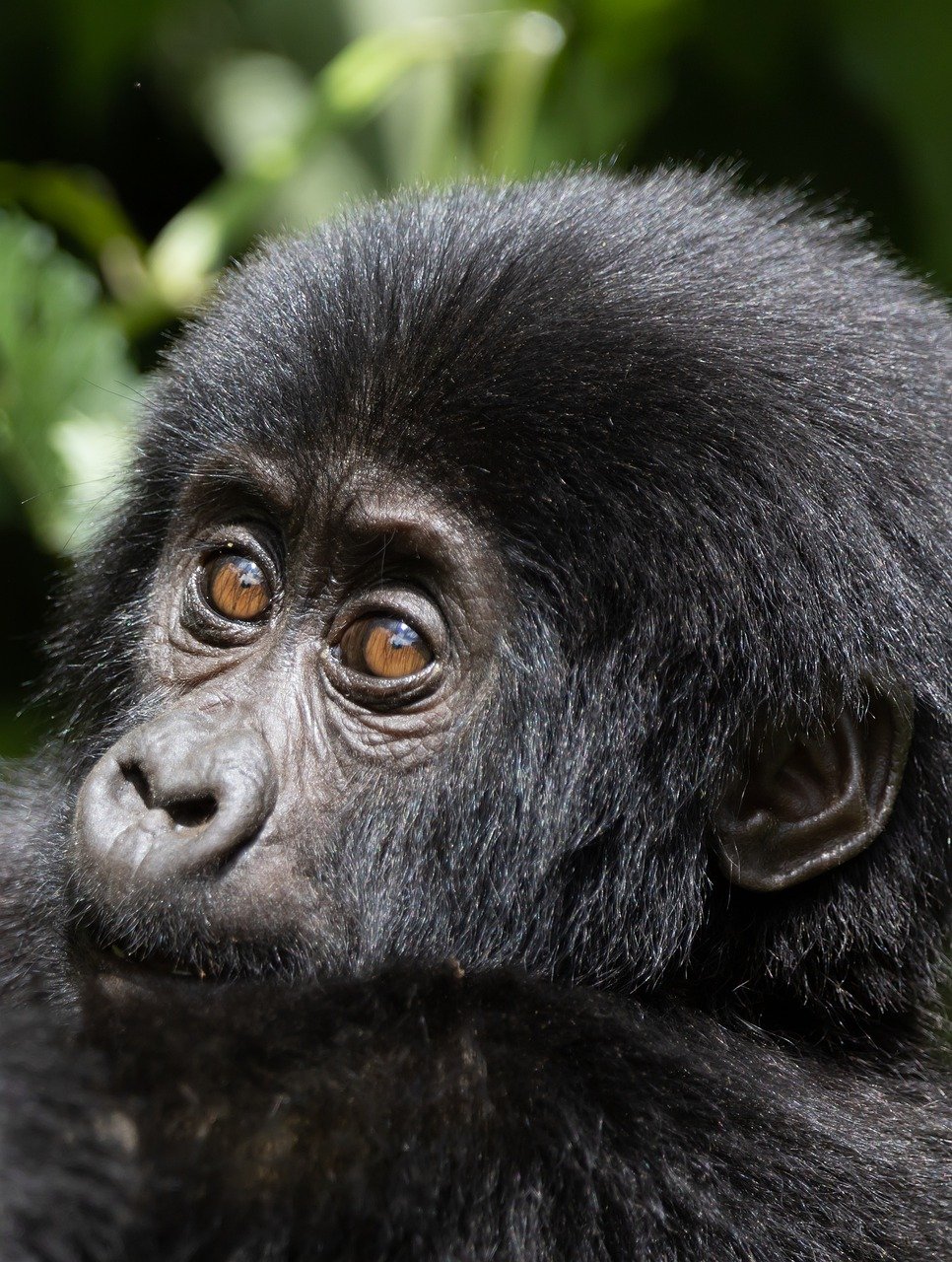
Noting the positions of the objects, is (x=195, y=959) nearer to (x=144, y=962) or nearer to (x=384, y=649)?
(x=144, y=962)

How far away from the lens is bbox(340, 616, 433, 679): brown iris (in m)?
2.78

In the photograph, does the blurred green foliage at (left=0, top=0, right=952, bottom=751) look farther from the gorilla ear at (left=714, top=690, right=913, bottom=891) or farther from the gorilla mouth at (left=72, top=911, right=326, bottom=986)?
the gorilla ear at (left=714, top=690, right=913, bottom=891)

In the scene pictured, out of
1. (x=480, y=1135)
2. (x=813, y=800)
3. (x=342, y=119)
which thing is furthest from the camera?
(x=342, y=119)

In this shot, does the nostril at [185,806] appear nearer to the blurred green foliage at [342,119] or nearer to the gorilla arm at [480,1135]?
the gorilla arm at [480,1135]

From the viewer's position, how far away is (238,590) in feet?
9.87

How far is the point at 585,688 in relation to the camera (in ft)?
8.75

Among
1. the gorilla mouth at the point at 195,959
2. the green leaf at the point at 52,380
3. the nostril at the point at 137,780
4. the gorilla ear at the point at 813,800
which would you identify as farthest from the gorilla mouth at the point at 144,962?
the green leaf at the point at 52,380

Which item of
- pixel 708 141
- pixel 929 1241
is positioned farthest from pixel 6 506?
pixel 929 1241

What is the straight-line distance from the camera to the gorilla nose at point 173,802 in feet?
8.45

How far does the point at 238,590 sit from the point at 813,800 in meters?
1.16

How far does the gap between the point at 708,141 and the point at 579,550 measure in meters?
3.45

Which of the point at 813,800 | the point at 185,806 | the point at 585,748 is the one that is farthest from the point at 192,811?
the point at 813,800

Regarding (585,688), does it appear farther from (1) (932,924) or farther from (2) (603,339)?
(1) (932,924)

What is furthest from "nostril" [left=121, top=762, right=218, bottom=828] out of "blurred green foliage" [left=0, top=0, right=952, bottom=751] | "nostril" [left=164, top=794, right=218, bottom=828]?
"blurred green foliage" [left=0, top=0, right=952, bottom=751]
